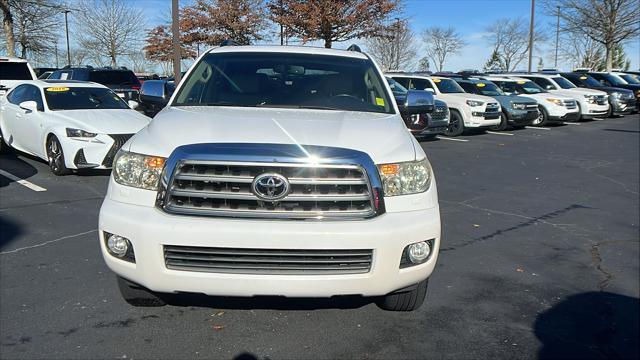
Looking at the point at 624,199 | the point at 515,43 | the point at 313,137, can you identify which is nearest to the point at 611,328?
the point at 313,137

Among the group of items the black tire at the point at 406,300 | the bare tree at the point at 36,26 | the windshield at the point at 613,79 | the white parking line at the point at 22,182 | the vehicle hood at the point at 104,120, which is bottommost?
the black tire at the point at 406,300

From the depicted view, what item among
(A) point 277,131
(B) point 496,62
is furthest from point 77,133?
(B) point 496,62

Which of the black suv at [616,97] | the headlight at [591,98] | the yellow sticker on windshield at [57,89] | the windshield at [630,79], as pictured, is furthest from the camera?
the windshield at [630,79]

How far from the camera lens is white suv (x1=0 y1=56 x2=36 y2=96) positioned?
13.9m

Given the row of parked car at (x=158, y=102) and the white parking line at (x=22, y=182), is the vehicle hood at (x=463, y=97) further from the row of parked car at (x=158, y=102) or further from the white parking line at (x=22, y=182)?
the white parking line at (x=22, y=182)

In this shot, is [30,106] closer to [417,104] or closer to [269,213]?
[417,104]

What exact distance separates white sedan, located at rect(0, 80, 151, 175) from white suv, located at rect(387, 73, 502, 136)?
9003mm

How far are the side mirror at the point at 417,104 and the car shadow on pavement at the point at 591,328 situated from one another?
2023mm

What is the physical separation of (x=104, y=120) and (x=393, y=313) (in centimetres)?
667

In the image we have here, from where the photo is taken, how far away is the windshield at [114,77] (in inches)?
670

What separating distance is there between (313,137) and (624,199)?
625 centimetres

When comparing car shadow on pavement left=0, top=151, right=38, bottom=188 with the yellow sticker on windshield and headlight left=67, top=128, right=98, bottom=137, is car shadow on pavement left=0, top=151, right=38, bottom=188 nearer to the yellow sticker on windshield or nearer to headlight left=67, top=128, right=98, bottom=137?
headlight left=67, top=128, right=98, bottom=137

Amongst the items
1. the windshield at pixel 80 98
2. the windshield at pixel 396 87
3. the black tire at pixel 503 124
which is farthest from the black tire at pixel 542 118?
the windshield at pixel 80 98

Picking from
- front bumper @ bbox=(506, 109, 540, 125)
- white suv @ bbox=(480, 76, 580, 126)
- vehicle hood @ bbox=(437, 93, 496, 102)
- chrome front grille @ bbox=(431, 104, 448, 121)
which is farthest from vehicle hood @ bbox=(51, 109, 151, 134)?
white suv @ bbox=(480, 76, 580, 126)
